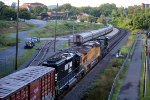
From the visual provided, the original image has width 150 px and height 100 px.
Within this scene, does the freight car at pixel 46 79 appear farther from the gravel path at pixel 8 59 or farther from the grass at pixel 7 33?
the grass at pixel 7 33

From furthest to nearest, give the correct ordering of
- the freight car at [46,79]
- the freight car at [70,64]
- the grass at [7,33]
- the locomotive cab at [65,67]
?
the grass at [7,33]
the freight car at [70,64]
the locomotive cab at [65,67]
the freight car at [46,79]

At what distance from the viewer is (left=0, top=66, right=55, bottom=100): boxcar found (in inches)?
691

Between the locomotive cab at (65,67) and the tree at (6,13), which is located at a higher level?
the tree at (6,13)

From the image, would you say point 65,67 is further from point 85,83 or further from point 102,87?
point 85,83

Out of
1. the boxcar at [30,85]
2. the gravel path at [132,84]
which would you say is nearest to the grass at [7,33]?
the gravel path at [132,84]

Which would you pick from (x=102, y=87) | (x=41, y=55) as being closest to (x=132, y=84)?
(x=102, y=87)

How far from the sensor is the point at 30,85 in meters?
19.8

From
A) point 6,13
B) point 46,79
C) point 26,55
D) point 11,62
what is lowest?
point 11,62

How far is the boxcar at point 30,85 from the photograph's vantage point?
1756 centimetres

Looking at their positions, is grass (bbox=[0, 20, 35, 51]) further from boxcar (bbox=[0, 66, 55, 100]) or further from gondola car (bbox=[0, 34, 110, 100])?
boxcar (bbox=[0, 66, 55, 100])

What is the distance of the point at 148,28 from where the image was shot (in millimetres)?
125438

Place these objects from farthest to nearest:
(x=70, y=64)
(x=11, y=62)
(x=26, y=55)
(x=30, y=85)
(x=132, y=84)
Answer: (x=26, y=55), (x=11, y=62), (x=132, y=84), (x=70, y=64), (x=30, y=85)

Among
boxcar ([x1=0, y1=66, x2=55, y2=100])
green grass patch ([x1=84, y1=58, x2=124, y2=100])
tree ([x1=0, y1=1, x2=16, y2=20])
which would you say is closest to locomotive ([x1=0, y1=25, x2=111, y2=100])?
boxcar ([x1=0, y1=66, x2=55, y2=100])

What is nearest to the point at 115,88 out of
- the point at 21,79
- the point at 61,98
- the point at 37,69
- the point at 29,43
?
the point at 61,98
